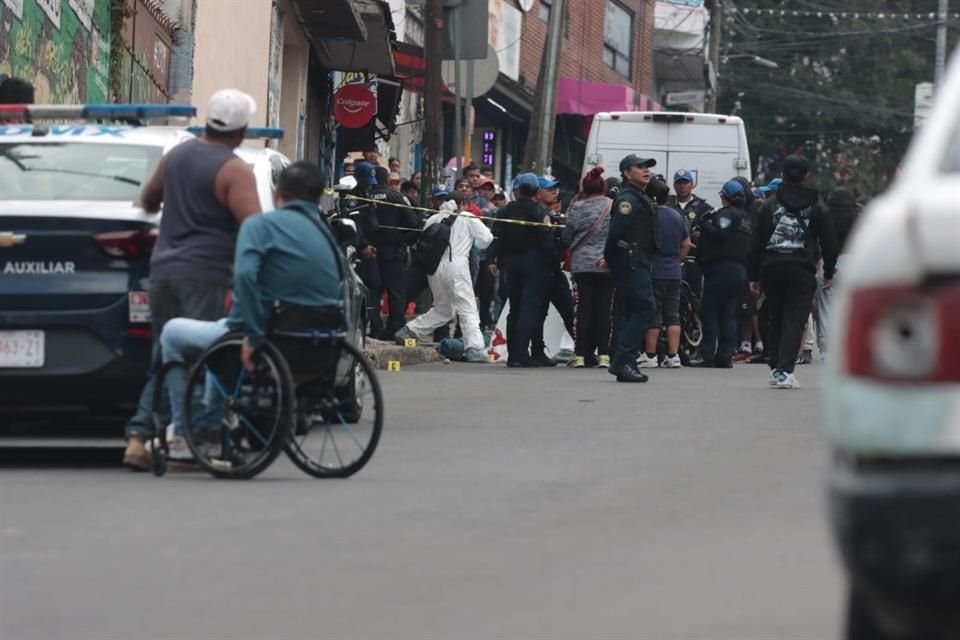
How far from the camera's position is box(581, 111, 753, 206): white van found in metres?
27.5

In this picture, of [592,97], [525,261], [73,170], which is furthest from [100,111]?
[592,97]

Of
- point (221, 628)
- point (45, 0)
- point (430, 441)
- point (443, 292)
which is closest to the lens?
point (221, 628)

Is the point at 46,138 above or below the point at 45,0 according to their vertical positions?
below

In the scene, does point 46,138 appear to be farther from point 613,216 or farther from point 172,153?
point 613,216

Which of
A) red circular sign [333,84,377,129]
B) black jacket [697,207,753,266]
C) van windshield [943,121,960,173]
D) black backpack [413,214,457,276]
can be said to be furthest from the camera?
red circular sign [333,84,377,129]

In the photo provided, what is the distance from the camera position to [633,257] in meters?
18.5

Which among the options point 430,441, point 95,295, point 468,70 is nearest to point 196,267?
point 95,295

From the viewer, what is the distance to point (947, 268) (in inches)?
161

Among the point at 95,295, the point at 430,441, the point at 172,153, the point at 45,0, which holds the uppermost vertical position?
the point at 45,0

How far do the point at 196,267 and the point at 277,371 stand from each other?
690mm

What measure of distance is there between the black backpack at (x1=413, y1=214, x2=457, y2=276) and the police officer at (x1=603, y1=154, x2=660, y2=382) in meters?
3.72

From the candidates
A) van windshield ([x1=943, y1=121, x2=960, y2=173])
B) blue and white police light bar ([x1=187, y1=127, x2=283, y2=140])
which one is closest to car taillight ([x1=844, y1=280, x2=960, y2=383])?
van windshield ([x1=943, y1=121, x2=960, y2=173])

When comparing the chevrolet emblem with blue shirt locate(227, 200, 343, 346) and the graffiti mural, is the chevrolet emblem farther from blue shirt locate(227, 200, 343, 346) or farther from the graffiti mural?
the graffiti mural

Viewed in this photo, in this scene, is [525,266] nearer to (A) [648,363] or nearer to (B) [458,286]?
(B) [458,286]
